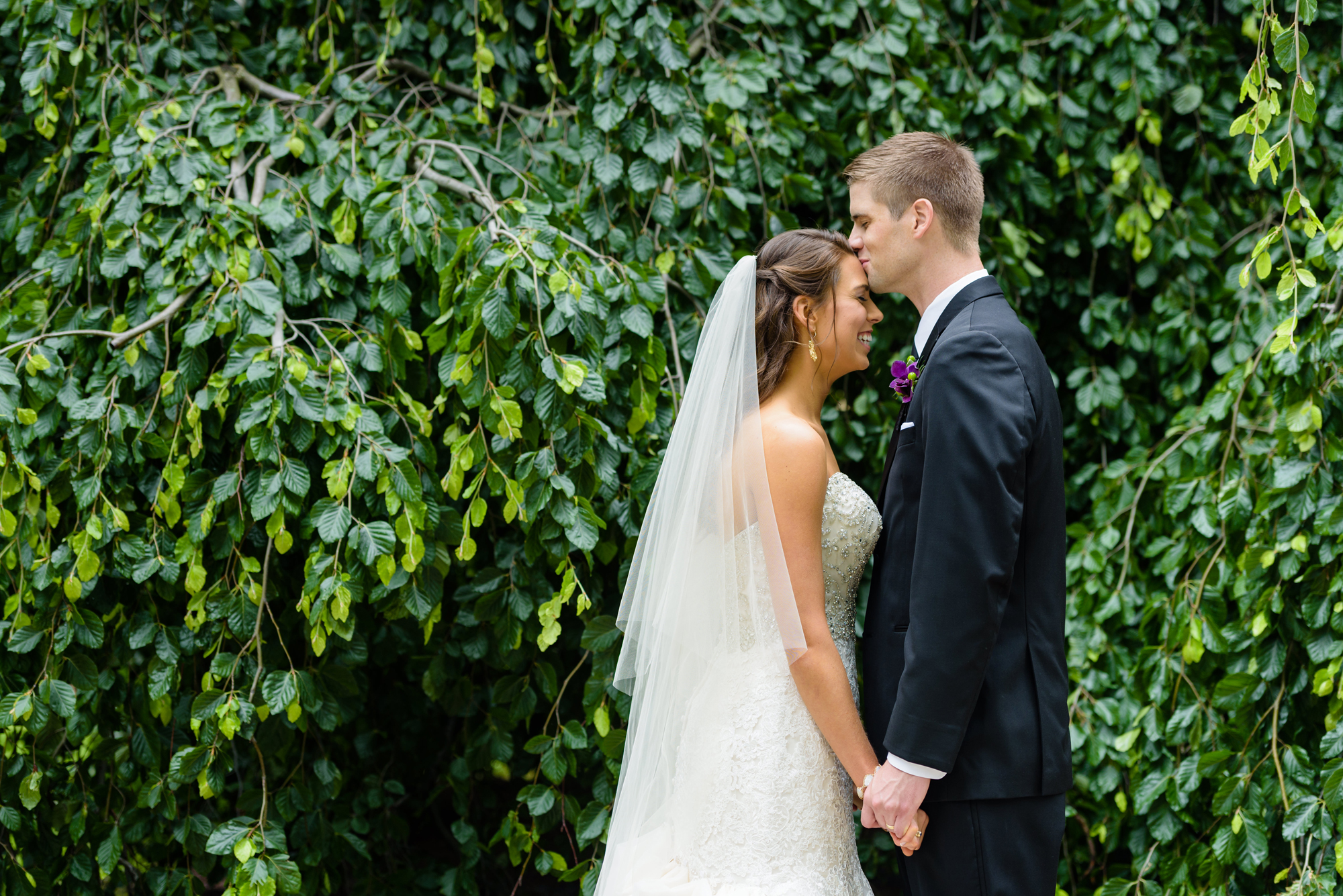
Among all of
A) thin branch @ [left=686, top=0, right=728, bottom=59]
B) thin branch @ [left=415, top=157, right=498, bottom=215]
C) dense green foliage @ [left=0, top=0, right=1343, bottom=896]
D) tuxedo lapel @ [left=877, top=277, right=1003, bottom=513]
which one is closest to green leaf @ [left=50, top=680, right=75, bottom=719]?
dense green foliage @ [left=0, top=0, right=1343, bottom=896]

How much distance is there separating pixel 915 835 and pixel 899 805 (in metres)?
0.07

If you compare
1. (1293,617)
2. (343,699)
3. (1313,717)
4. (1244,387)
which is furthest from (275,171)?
(1313,717)

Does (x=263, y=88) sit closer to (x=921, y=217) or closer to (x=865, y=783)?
(x=921, y=217)

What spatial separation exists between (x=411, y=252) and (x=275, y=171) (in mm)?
447

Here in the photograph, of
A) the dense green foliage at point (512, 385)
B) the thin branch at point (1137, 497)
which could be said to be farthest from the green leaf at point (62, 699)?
the thin branch at point (1137, 497)

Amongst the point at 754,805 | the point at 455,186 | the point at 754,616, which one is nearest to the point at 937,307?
the point at 754,616

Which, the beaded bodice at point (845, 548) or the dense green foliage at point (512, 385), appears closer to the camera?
the beaded bodice at point (845, 548)

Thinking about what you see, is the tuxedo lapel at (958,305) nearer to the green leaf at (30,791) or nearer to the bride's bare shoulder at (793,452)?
the bride's bare shoulder at (793,452)

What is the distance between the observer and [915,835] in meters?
1.50

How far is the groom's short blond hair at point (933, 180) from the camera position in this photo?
5.45 ft

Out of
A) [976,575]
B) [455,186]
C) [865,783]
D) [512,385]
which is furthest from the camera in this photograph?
[455,186]

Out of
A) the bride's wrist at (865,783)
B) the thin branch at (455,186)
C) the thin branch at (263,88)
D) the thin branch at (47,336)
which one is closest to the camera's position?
the bride's wrist at (865,783)

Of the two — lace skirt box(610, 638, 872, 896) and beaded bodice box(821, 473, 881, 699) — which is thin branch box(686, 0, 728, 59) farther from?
lace skirt box(610, 638, 872, 896)

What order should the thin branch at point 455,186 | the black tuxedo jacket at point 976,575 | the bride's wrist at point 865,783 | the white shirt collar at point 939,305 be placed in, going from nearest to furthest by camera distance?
the black tuxedo jacket at point 976,575
the bride's wrist at point 865,783
the white shirt collar at point 939,305
the thin branch at point 455,186
